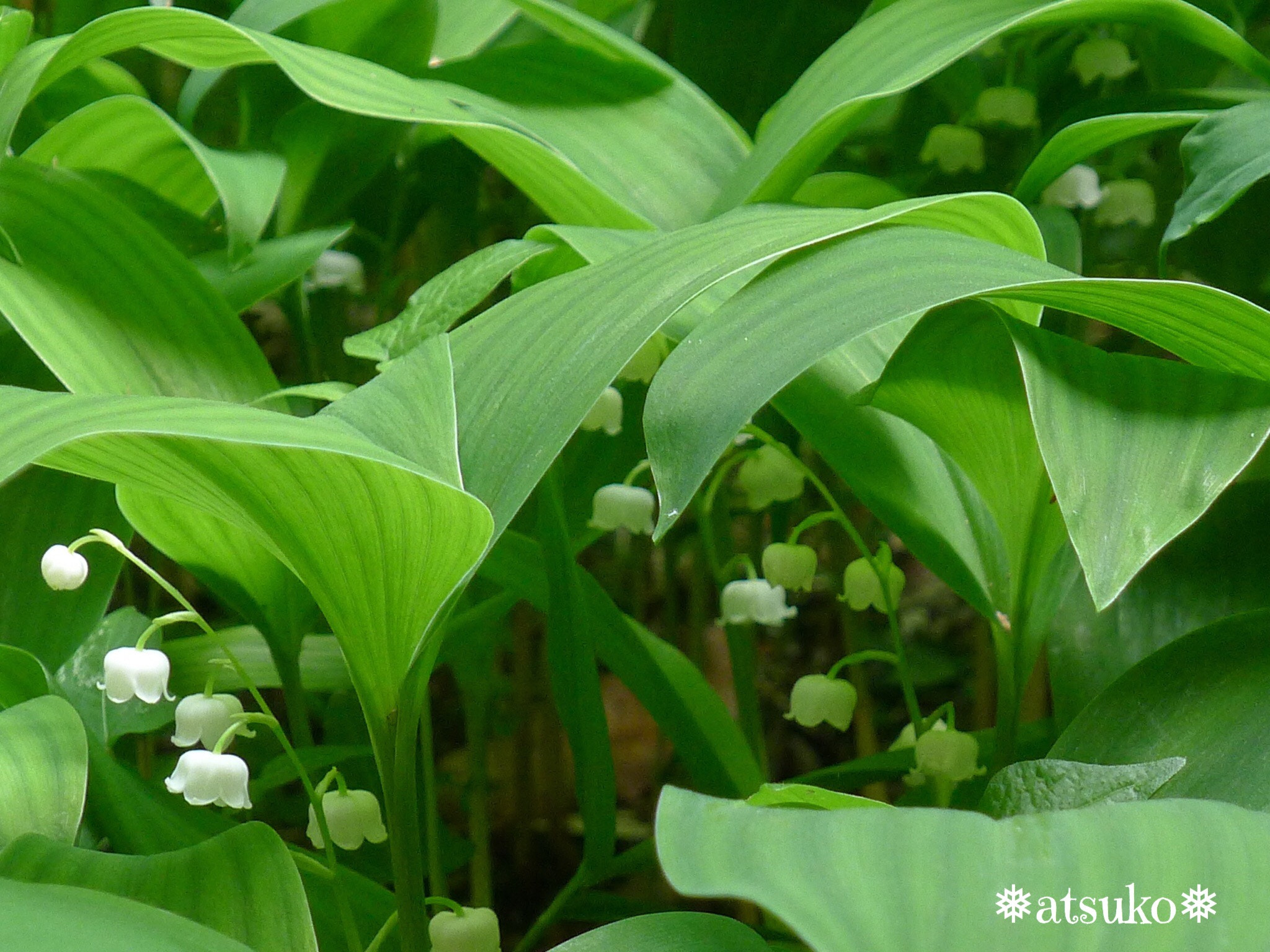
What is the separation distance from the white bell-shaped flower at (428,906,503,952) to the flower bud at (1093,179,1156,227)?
631 mm

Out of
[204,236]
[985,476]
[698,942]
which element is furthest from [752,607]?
[204,236]

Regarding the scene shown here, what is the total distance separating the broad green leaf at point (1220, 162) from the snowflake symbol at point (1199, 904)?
13.6 inches

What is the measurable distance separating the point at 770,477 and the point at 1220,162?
294 millimetres

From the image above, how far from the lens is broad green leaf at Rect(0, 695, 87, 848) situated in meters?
0.46

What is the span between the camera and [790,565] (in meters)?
0.67

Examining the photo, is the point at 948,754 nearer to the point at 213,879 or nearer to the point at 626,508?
the point at 626,508

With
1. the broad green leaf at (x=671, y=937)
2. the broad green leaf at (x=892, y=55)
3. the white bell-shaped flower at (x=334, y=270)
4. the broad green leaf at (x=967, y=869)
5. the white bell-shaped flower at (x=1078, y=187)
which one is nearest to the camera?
the broad green leaf at (x=967, y=869)

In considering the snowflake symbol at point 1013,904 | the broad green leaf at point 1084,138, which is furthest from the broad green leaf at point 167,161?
the snowflake symbol at point 1013,904

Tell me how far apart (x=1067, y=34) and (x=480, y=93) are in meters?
0.46

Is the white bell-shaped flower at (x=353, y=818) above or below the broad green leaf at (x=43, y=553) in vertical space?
below

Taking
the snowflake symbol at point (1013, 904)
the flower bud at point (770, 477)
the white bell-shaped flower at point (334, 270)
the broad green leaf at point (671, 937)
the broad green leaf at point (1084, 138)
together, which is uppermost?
the white bell-shaped flower at point (334, 270)

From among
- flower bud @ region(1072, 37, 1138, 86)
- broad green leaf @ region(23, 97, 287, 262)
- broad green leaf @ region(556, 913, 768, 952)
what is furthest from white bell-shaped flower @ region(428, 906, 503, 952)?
flower bud @ region(1072, 37, 1138, 86)

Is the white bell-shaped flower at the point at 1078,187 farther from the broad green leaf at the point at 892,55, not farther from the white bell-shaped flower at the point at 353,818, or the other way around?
the white bell-shaped flower at the point at 353,818

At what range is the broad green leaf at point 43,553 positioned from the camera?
2.11 feet
